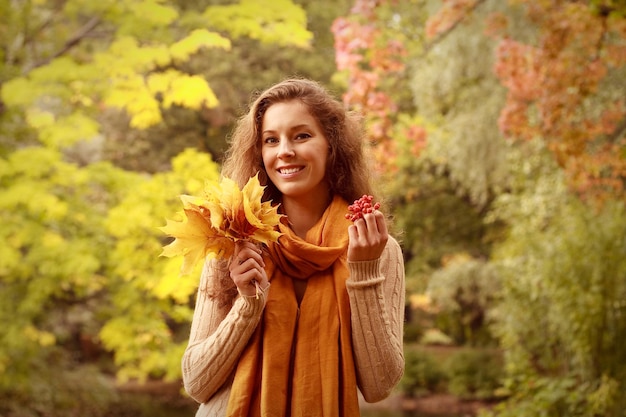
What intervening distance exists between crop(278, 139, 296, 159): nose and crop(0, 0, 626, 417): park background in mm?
486

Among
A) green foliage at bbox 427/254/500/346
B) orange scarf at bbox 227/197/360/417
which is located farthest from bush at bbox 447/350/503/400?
orange scarf at bbox 227/197/360/417

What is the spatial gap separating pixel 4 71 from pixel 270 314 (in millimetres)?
4294

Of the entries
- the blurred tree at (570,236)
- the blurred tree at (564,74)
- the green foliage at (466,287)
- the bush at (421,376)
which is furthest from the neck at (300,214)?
the bush at (421,376)

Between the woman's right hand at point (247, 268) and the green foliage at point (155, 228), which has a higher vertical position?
the green foliage at point (155, 228)

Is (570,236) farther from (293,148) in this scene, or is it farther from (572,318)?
(293,148)

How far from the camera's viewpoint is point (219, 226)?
153 centimetres

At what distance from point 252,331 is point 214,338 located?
97 millimetres

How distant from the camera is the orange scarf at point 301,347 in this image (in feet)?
5.34

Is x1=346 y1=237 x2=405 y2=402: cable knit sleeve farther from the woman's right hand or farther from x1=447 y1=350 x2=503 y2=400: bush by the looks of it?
x1=447 y1=350 x2=503 y2=400: bush

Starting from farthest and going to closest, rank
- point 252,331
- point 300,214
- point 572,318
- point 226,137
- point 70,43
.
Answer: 1. point 70,43
2. point 572,318
3. point 226,137
4. point 300,214
5. point 252,331

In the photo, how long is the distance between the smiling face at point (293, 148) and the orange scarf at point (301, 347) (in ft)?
0.41

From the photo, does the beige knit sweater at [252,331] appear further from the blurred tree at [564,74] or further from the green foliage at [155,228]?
the blurred tree at [564,74]

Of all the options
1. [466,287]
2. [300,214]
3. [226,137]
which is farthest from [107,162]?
[466,287]

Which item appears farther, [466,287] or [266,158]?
[466,287]
